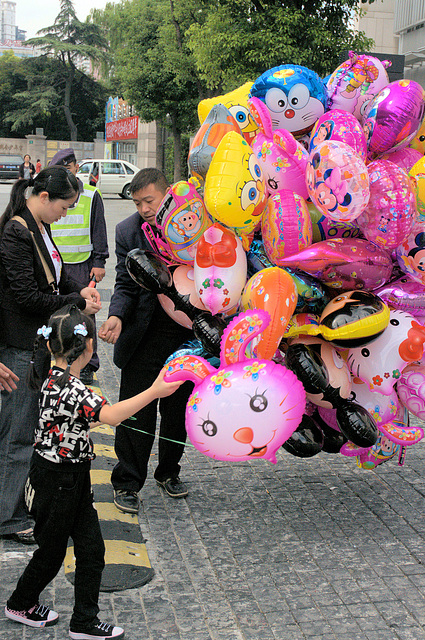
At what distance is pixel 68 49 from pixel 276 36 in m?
41.6

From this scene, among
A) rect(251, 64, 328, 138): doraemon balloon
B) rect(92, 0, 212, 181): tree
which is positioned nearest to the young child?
rect(251, 64, 328, 138): doraemon balloon

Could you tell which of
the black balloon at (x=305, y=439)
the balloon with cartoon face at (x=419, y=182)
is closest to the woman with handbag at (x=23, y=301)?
the black balloon at (x=305, y=439)

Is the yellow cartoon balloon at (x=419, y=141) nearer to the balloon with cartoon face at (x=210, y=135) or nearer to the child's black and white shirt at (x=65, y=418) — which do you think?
the balloon with cartoon face at (x=210, y=135)

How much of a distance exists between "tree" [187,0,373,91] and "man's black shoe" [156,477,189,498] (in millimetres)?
10674

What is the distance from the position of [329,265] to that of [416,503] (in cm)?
178

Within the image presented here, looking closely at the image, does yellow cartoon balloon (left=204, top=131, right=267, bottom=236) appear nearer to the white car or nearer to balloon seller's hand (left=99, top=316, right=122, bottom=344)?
balloon seller's hand (left=99, top=316, right=122, bottom=344)

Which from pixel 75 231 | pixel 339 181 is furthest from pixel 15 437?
pixel 75 231

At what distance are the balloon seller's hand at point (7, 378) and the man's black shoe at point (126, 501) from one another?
2.96 feet

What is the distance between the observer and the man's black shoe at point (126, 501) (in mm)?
3693

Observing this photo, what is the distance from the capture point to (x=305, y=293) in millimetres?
2902

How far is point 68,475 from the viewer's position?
2.61 m

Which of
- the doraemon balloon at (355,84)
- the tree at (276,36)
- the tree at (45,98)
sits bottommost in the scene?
the doraemon balloon at (355,84)

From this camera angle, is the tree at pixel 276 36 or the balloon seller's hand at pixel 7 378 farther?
the tree at pixel 276 36

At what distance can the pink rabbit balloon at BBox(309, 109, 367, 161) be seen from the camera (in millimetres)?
2840
